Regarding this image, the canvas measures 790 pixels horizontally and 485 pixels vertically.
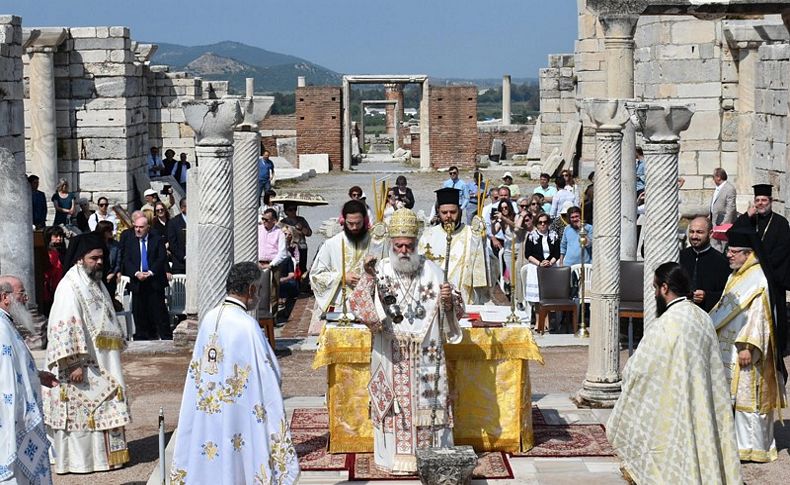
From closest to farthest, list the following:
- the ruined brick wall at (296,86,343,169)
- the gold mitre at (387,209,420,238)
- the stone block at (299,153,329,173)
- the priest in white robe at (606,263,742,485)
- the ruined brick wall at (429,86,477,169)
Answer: the priest in white robe at (606,263,742,485) → the gold mitre at (387,209,420,238) → the ruined brick wall at (429,86,477,169) → the stone block at (299,153,329,173) → the ruined brick wall at (296,86,343,169)

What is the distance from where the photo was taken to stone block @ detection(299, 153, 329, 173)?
4066cm

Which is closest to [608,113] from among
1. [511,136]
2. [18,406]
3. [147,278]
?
[18,406]

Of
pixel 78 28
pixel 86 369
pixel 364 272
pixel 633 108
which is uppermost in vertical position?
pixel 78 28

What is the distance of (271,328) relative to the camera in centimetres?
1414

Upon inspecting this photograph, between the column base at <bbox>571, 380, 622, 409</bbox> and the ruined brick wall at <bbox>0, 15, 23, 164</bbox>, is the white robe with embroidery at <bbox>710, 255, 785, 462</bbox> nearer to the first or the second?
the column base at <bbox>571, 380, 622, 409</bbox>

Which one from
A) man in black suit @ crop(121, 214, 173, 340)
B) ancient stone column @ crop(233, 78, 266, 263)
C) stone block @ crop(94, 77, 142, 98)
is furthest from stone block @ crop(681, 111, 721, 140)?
stone block @ crop(94, 77, 142, 98)

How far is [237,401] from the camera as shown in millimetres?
8305

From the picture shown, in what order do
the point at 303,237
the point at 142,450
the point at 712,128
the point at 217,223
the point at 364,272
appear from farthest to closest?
the point at 712,128 → the point at 303,237 → the point at 217,223 → the point at 142,450 → the point at 364,272

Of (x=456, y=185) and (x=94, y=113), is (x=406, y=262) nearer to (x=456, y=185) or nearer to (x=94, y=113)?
(x=456, y=185)

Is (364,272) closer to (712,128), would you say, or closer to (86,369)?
(86,369)

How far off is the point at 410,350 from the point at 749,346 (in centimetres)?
240

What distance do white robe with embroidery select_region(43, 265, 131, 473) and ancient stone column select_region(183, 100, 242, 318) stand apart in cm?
214

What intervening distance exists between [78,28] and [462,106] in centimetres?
1721

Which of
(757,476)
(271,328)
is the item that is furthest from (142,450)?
(757,476)
